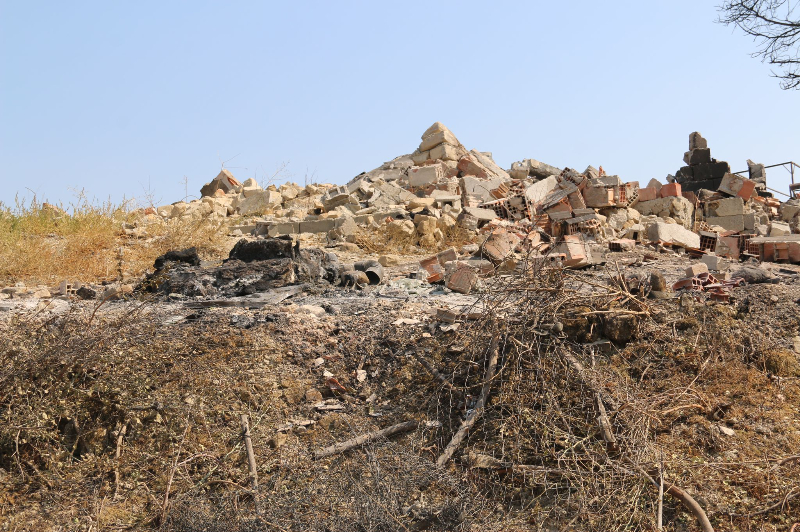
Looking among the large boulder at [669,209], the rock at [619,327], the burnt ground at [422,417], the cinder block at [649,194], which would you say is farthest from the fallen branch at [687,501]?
the cinder block at [649,194]

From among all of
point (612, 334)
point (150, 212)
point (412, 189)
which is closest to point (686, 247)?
point (412, 189)

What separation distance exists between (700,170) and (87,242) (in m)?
15.2

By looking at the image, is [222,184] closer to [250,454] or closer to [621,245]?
[621,245]

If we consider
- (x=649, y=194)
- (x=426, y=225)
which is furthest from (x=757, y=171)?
(x=426, y=225)

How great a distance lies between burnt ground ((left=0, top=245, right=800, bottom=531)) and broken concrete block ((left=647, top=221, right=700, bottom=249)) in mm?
5586

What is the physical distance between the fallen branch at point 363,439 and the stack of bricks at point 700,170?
16000 millimetres

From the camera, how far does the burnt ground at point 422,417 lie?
3738 mm

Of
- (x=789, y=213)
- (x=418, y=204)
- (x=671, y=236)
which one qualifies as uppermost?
(x=418, y=204)

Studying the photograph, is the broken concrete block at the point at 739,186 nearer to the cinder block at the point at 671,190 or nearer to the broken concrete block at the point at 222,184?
the cinder block at the point at 671,190

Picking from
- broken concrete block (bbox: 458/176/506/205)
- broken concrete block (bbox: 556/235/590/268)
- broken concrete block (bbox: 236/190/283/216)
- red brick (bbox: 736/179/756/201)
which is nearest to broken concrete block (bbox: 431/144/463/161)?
broken concrete block (bbox: 458/176/506/205)

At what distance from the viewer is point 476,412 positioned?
4.46 m

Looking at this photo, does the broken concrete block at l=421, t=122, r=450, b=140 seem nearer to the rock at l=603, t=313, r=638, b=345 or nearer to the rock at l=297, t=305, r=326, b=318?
the rock at l=297, t=305, r=326, b=318

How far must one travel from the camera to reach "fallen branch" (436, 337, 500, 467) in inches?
167

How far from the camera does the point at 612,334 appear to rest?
16.3 ft
